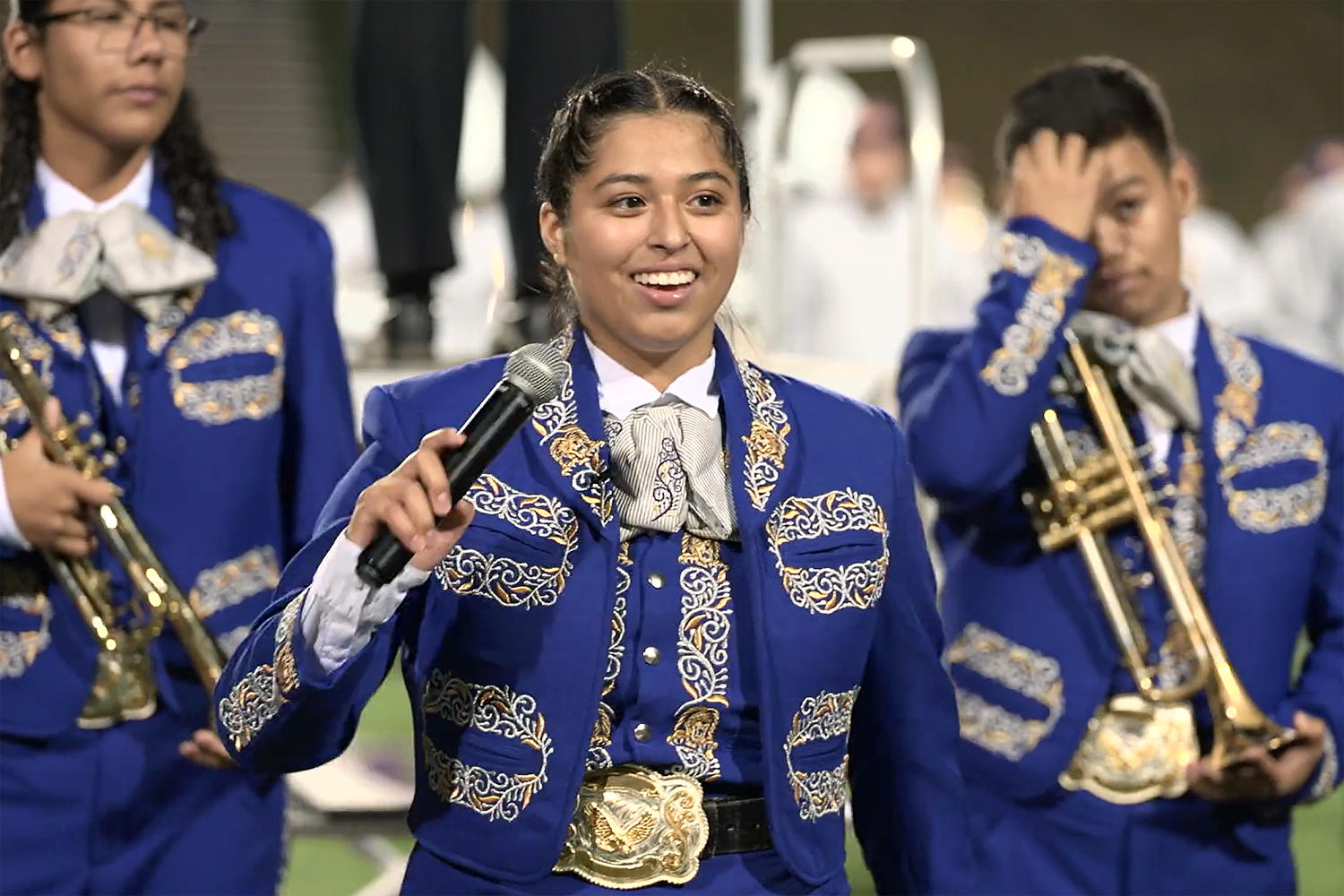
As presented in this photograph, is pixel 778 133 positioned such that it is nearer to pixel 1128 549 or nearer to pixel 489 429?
pixel 1128 549

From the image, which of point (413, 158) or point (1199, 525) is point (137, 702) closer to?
point (1199, 525)

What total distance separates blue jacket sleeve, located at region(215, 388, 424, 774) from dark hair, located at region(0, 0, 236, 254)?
33.9 inches

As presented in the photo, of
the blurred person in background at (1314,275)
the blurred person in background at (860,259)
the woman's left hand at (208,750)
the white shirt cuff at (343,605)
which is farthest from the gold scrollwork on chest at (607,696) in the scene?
the blurred person in background at (1314,275)

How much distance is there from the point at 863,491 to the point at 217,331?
1053 mm

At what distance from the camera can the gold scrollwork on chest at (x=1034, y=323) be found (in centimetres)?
312

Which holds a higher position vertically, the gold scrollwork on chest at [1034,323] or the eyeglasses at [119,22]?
the eyeglasses at [119,22]

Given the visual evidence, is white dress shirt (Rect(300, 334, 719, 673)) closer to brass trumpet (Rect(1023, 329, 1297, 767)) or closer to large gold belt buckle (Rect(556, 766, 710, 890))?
large gold belt buckle (Rect(556, 766, 710, 890))

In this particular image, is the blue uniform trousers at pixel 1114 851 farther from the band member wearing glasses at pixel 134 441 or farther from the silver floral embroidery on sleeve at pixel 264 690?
the silver floral embroidery on sleeve at pixel 264 690

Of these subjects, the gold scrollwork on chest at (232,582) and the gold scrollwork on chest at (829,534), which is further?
the gold scrollwork on chest at (232,582)

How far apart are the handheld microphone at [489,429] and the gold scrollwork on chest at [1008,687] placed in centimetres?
128

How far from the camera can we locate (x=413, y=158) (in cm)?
470

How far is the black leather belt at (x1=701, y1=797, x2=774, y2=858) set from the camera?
2.27 metres

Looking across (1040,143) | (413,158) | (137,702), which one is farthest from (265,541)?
(413,158)

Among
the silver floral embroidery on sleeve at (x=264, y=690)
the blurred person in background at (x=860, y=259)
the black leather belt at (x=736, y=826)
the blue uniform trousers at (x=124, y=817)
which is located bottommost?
the blurred person in background at (x=860, y=259)
